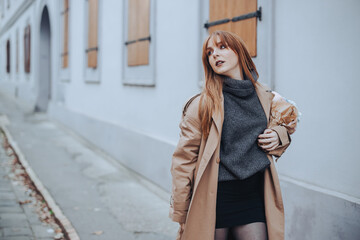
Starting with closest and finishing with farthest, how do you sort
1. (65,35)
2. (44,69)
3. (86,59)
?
(86,59) < (65,35) < (44,69)

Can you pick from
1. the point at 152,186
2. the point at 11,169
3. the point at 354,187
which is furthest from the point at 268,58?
the point at 11,169

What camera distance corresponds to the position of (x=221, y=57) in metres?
2.43

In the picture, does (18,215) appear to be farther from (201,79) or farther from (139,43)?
(139,43)

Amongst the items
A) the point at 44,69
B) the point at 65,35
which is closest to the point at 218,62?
the point at 65,35

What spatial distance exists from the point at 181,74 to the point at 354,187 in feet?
10.4

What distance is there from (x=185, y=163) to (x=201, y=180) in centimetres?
13

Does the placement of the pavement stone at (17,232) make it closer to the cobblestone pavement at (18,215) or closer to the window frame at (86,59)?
the cobblestone pavement at (18,215)

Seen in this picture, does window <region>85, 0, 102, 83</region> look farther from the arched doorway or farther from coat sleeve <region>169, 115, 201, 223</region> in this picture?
coat sleeve <region>169, 115, 201, 223</region>

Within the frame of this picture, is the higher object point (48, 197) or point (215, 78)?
point (215, 78)

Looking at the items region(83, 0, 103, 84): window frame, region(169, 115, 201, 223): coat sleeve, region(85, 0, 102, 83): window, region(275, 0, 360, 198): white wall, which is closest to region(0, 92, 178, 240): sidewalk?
region(83, 0, 103, 84): window frame

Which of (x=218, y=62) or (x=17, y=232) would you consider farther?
(x=17, y=232)

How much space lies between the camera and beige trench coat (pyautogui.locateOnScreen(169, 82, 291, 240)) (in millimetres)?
2344

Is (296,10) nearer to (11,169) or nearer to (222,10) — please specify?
(222,10)

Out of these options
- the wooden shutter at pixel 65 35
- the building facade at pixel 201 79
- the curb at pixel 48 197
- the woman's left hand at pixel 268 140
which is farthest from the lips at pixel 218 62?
the wooden shutter at pixel 65 35
